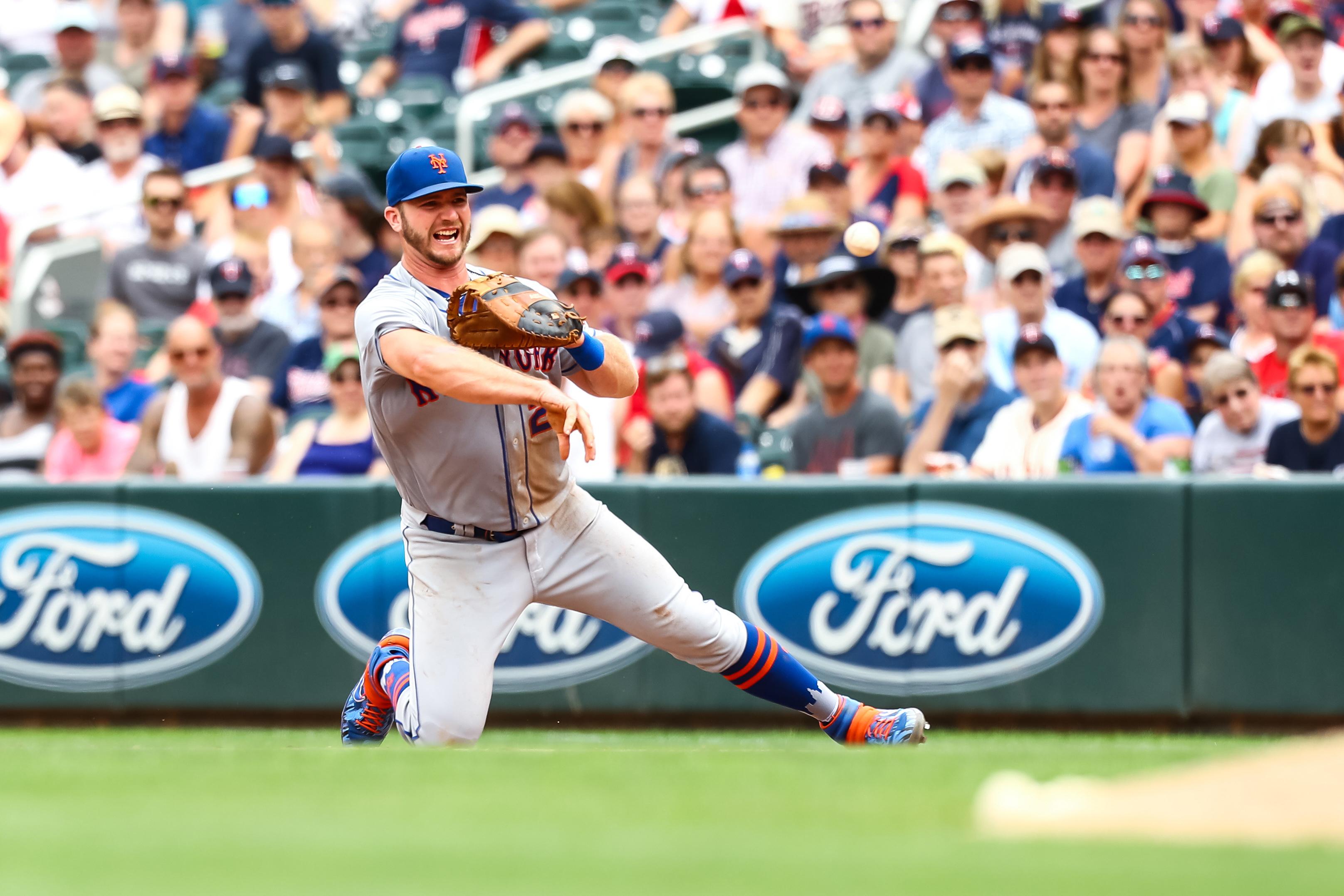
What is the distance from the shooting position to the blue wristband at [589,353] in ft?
17.4

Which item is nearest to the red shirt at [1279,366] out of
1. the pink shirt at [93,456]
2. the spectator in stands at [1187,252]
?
the spectator in stands at [1187,252]

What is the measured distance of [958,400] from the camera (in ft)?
27.8

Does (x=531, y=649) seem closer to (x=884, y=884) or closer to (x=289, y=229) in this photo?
(x=289, y=229)

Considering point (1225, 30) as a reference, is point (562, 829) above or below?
below

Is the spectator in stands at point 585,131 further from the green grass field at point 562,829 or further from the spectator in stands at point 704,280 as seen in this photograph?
the green grass field at point 562,829

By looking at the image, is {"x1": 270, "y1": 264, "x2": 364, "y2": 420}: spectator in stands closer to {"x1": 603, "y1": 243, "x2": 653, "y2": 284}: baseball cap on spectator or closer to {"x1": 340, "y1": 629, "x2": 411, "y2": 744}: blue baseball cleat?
{"x1": 603, "y1": 243, "x2": 653, "y2": 284}: baseball cap on spectator

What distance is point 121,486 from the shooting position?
857 centimetres

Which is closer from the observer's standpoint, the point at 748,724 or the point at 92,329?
the point at 748,724

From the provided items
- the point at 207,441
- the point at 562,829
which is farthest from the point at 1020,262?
the point at 562,829

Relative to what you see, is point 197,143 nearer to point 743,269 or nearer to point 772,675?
point 743,269

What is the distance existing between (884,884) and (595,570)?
2561mm

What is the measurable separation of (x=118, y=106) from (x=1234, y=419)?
7.45 metres

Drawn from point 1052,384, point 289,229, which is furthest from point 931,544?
point 289,229

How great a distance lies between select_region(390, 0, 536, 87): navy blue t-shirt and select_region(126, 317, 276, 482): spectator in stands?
469 centimetres
